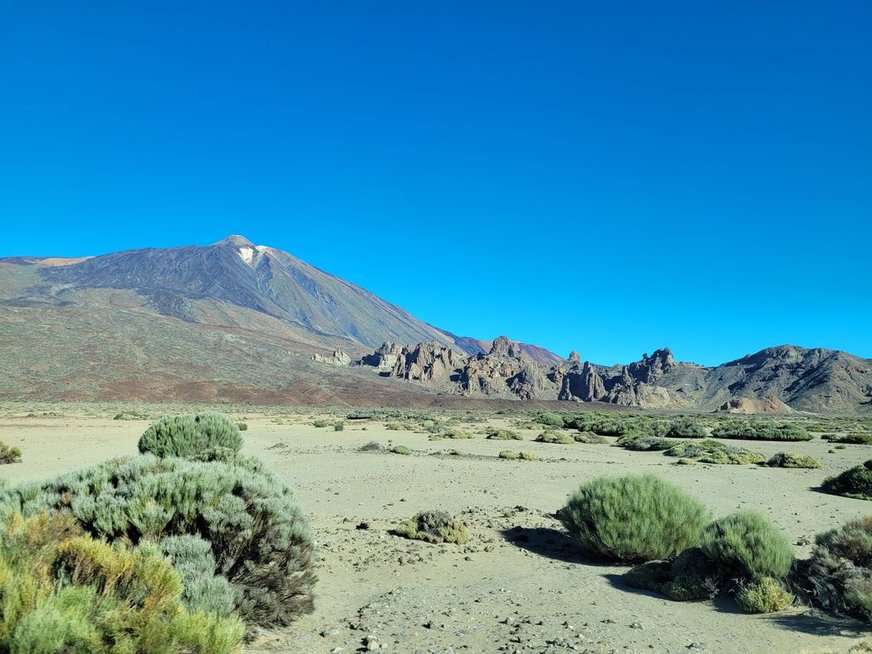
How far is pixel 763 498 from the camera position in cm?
1511

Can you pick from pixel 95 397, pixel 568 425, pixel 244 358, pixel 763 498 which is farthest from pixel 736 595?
pixel 244 358

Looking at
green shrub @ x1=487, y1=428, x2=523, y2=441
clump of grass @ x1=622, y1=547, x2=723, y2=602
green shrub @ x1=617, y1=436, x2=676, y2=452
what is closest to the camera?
clump of grass @ x1=622, y1=547, x2=723, y2=602

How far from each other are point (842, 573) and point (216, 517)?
6.55 m

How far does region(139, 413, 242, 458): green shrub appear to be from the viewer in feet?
49.0

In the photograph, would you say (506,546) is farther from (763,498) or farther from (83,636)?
(763,498)

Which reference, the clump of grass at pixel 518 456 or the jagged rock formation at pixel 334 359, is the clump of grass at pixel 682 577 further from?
the jagged rock formation at pixel 334 359

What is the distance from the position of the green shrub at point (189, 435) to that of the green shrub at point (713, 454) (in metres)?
17.9

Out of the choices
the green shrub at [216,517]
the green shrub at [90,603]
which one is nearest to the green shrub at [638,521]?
the green shrub at [216,517]

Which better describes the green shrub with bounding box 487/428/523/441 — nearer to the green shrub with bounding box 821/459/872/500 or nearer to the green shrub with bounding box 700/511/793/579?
the green shrub with bounding box 821/459/872/500

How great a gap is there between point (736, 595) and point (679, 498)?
7.61 feet

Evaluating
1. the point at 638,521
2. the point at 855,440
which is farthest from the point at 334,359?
the point at 638,521

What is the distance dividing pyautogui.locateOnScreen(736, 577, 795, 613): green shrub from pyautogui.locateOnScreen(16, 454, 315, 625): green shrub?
4782mm

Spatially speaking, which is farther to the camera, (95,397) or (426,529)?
(95,397)

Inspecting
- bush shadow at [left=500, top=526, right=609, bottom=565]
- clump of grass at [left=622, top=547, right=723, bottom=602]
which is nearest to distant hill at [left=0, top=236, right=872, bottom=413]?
bush shadow at [left=500, top=526, right=609, bottom=565]
